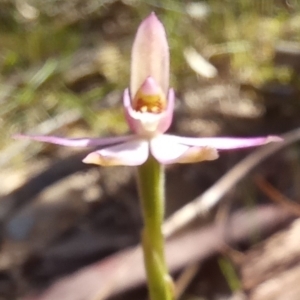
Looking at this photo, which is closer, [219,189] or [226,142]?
[226,142]

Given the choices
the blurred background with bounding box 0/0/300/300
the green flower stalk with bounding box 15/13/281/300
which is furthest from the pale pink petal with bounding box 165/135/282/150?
the blurred background with bounding box 0/0/300/300

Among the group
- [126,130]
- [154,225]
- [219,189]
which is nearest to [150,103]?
[154,225]

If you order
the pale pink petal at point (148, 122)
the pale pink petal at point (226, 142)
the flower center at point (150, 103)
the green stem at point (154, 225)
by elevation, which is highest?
the flower center at point (150, 103)

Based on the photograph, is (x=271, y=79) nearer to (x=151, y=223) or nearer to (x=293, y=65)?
(x=293, y=65)

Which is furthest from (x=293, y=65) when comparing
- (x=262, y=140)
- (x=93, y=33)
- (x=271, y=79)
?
(x=262, y=140)

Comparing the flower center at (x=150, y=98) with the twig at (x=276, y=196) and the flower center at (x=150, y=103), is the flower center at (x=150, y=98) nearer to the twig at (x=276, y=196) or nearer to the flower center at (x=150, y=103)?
the flower center at (x=150, y=103)

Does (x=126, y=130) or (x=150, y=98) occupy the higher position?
(x=126, y=130)

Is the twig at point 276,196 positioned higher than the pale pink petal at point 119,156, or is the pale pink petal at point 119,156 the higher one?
the twig at point 276,196

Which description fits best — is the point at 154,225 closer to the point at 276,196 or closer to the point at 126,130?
the point at 276,196

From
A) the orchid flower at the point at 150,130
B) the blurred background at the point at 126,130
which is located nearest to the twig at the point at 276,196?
the blurred background at the point at 126,130
